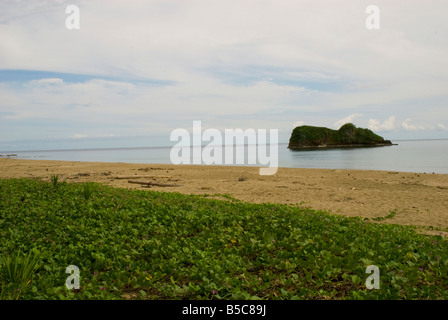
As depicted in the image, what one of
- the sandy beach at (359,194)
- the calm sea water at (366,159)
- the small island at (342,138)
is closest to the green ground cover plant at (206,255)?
the sandy beach at (359,194)

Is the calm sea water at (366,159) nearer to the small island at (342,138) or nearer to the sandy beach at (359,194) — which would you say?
the sandy beach at (359,194)

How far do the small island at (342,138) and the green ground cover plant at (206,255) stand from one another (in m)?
102

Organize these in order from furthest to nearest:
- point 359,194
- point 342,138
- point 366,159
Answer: point 342,138 < point 366,159 < point 359,194

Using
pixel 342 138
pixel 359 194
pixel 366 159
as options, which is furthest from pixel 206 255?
pixel 342 138

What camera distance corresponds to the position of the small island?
10812cm

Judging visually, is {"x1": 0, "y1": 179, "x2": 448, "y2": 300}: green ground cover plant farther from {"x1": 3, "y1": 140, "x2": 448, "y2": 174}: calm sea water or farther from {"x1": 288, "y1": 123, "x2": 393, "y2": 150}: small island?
{"x1": 288, "y1": 123, "x2": 393, "y2": 150}: small island

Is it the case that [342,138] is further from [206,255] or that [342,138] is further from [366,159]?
[206,255]

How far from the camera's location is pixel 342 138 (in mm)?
108875

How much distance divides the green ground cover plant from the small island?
10229cm

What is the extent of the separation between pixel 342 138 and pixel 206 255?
109 m

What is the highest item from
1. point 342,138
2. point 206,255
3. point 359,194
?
point 342,138

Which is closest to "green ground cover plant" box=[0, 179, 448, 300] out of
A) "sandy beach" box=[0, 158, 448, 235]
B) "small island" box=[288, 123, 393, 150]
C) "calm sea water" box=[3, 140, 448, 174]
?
"sandy beach" box=[0, 158, 448, 235]

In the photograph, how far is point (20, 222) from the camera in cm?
1019
